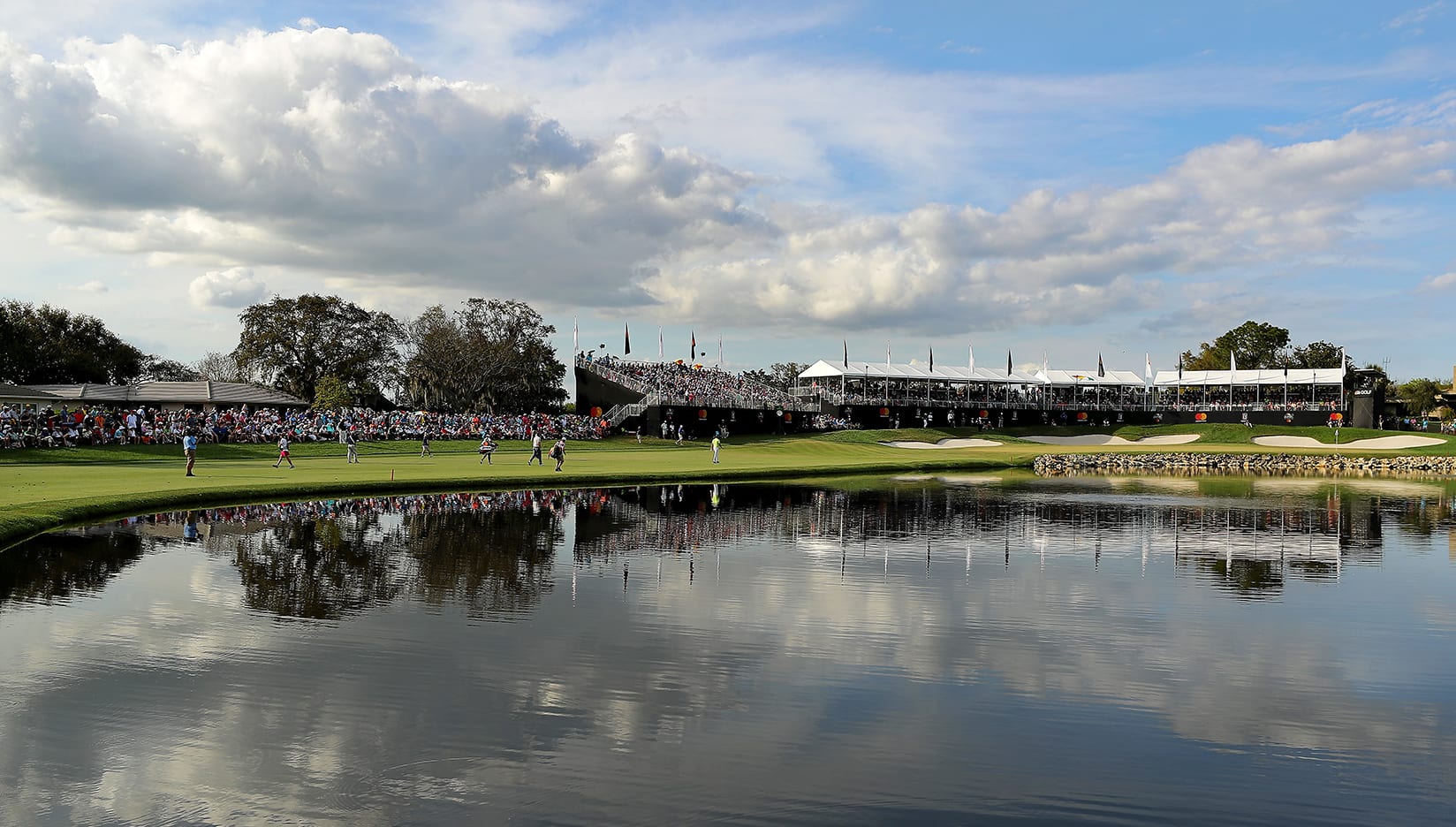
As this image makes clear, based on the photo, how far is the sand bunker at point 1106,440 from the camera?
82.8m

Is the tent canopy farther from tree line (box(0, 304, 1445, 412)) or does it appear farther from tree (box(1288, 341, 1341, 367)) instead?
tree (box(1288, 341, 1341, 367))

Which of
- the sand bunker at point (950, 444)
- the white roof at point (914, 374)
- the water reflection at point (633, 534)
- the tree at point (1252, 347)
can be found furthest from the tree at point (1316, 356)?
the water reflection at point (633, 534)

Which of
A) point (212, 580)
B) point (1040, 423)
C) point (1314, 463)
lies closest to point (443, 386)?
point (1040, 423)

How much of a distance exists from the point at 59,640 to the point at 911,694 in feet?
32.1

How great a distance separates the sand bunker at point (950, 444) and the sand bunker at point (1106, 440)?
23.5ft

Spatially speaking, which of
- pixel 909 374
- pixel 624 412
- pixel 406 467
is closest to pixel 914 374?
pixel 909 374

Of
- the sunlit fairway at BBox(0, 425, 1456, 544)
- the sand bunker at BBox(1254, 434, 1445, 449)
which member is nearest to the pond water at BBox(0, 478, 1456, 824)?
the sunlit fairway at BBox(0, 425, 1456, 544)

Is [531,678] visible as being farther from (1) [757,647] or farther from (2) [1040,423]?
(2) [1040,423]

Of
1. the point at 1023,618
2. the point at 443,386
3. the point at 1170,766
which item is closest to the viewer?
the point at 1170,766

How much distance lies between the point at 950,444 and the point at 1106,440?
18.5m

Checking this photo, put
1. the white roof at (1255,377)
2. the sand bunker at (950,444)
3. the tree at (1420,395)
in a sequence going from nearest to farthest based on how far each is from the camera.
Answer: the sand bunker at (950,444) < the white roof at (1255,377) < the tree at (1420,395)

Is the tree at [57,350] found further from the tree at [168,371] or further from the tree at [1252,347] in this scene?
the tree at [1252,347]

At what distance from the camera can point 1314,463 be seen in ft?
201

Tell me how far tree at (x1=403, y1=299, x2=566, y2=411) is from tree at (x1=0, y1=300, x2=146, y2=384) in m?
28.3
